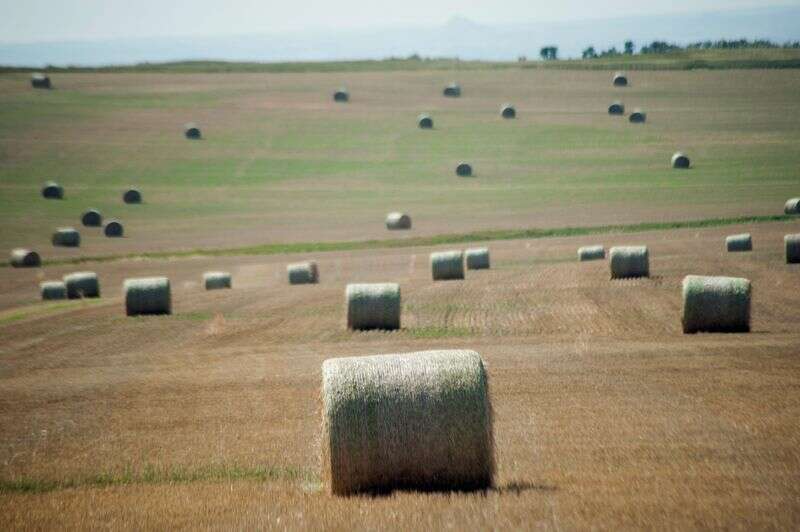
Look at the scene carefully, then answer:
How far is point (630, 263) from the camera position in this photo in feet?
104

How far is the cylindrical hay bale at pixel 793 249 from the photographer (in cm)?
3362

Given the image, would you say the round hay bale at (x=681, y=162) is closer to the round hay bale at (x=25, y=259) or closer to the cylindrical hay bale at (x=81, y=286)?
the round hay bale at (x=25, y=259)

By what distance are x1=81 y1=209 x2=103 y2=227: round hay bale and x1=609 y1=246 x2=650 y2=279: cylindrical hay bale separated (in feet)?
97.0

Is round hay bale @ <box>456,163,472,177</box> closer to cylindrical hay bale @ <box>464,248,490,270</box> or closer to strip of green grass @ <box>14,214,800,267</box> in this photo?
strip of green grass @ <box>14,214,800,267</box>

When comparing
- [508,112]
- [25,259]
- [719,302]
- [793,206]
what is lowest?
[25,259]

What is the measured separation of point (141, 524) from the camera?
10.4m

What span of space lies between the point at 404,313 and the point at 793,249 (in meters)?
12.7

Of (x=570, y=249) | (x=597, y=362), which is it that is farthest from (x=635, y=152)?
(x=597, y=362)

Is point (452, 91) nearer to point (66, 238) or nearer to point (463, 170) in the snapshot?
point (463, 170)

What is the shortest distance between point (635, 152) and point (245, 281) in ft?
120

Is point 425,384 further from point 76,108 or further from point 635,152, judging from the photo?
point 76,108

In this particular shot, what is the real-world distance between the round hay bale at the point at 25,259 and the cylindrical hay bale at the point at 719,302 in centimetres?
2891

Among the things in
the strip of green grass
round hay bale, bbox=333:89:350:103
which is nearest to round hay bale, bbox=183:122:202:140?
round hay bale, bbox=333:89:350:103

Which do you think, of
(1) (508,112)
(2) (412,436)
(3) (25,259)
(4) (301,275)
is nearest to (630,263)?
(4) (301,275)
